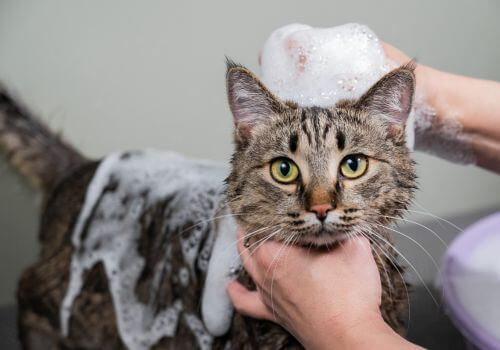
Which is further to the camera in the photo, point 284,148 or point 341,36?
point 341,36

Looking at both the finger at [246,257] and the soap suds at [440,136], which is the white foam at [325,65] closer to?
the soap suds at [440,136]

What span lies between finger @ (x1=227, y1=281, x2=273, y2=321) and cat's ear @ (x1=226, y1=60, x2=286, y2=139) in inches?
11.5

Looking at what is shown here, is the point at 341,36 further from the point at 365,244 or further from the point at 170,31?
the point at 170,31

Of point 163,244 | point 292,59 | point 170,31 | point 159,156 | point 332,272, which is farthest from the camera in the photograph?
point 170,31

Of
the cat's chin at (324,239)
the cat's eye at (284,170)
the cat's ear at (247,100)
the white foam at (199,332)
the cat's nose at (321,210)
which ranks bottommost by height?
the white foam at (199,332)

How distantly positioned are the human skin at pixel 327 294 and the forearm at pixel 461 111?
442 millimetres

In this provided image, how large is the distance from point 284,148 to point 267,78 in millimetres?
299

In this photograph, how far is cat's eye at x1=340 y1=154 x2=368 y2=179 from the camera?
0.79 meters

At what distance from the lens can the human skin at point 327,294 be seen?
740 millimetres

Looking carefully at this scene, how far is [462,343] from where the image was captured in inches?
43.8

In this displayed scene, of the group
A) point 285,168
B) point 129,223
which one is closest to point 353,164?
point 285,168

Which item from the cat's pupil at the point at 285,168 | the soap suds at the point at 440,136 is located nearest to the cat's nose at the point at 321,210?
the cat's pupil at the point at 285,168

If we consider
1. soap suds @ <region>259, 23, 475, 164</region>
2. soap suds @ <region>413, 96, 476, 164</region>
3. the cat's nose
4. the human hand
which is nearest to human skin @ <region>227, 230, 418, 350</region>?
the human hand

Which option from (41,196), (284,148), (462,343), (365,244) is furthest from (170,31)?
(462,343)
